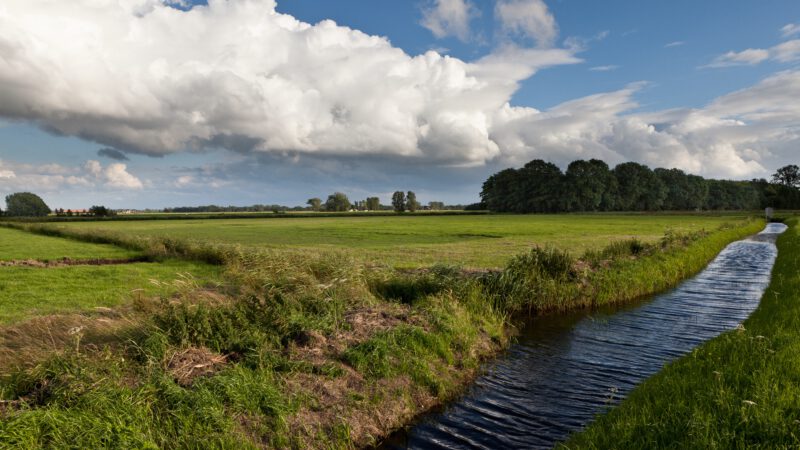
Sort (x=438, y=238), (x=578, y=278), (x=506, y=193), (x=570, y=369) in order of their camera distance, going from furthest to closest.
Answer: (x=506, y=193) → (x=438, y=238) → (x=578, y=278) → (x=570, y=369)

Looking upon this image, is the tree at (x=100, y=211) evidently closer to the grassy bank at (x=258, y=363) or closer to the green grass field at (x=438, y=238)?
the green grass field at (x=438, y=238)

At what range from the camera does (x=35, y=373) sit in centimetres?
775

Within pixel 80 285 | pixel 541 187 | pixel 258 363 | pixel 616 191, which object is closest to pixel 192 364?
pixel 258 363

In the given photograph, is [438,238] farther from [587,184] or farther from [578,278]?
[587,184]

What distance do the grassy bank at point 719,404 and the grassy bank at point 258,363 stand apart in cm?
440

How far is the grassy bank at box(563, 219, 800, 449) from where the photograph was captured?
6.58 meters

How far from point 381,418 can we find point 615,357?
8.14 m

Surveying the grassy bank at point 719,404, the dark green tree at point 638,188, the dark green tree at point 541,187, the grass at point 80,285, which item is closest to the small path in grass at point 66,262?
the grass at point 80,285

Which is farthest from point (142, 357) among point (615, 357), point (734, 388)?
point (615, 357)

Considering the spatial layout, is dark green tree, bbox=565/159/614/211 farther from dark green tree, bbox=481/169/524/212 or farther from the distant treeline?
dark green tree, bbox=481/169/524/212

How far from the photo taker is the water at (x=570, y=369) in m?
9.35

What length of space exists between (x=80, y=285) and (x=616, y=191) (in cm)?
16324

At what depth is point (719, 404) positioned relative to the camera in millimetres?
7484

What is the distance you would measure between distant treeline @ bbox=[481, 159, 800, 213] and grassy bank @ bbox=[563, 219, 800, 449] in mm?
148413
